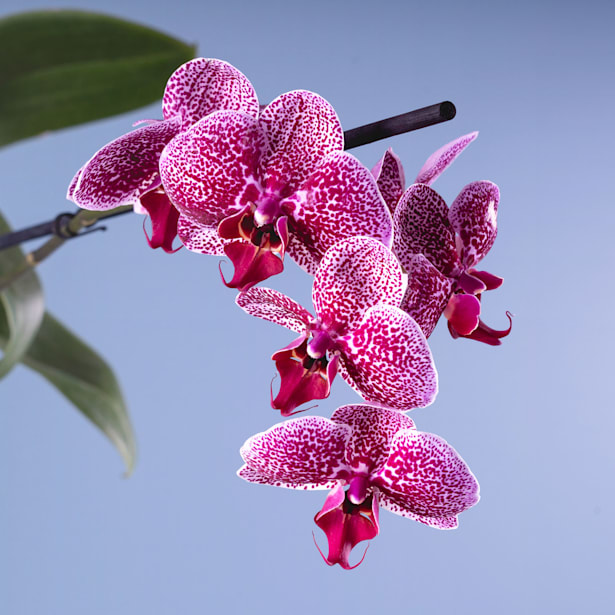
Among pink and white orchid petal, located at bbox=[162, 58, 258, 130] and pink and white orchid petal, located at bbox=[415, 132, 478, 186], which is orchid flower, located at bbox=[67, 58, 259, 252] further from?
pink and white orchid petal, located at bbox=[415, 132, 478, 186]

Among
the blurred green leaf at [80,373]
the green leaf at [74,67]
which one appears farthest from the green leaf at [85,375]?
the green leaf at [74,67]

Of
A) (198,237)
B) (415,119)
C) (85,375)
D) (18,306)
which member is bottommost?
(85,375)

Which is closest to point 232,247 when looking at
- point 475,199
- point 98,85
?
point 475,199

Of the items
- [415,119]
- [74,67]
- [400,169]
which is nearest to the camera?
[415,119]

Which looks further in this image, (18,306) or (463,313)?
(18,306)

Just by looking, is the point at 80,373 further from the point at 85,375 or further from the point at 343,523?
the point at 343,523

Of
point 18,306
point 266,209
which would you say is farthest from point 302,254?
point 18,306

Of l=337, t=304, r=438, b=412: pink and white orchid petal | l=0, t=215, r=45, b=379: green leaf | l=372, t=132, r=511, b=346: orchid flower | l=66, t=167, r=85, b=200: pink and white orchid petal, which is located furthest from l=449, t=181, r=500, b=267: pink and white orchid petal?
l=0, t=215, r=45, b=379: green leaf

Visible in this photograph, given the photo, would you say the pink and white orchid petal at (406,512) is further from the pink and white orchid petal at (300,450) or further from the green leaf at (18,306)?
the green leaf at (18,306)
